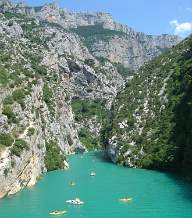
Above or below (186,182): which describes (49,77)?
above

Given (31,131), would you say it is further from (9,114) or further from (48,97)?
(48,97)

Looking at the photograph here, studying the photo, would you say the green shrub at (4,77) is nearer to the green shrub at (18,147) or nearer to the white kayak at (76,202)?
the green shrub at (18,147)

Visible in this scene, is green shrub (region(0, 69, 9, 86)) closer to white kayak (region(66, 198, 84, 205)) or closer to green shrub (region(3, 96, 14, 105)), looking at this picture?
green shrub (region(3, 96, 14, 105))

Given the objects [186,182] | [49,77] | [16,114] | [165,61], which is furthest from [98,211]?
[49,77]

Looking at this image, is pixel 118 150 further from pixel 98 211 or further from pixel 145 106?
pixel 98 211

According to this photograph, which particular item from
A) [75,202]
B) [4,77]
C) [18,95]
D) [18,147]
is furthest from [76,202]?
[4,77]

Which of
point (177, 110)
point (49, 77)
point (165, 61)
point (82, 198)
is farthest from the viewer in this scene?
point (49, 77)

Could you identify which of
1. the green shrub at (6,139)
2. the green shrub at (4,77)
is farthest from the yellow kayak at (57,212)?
the green shrub at (4,77)
